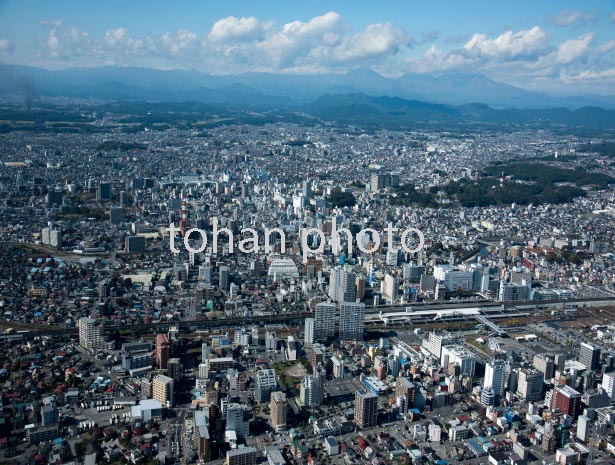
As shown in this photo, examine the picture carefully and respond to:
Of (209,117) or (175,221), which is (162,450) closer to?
(175,221)

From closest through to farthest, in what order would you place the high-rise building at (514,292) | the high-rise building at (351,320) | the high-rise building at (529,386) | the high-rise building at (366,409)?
the high-rise building at (366,409), the high-rise building at (529,386), the high-rise building at (351,320), the high-rise building at (514,292)

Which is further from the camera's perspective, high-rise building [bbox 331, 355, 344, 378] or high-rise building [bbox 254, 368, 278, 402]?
high-rise building [bbox 331, 355, 344, 378]

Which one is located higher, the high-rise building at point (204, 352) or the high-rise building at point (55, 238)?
the high-rise building at point (55, 238)

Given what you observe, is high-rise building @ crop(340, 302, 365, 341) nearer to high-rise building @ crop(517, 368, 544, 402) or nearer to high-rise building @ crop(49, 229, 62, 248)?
high-rise building @ crop(517, 368, 544, 402)

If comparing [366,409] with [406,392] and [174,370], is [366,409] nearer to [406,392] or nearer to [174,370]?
[406,392]

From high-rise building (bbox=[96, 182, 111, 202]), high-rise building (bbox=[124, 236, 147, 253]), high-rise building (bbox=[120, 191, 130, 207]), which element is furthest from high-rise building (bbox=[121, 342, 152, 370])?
high-rise building (bbox=[96, 182, 111, 202])

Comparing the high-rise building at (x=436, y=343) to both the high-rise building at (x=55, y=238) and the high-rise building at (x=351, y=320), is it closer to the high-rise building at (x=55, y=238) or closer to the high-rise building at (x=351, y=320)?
the high-rise building at (x=351, y=320)

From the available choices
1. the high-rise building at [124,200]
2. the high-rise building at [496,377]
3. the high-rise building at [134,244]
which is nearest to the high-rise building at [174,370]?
the high-rise building at [496,377]
